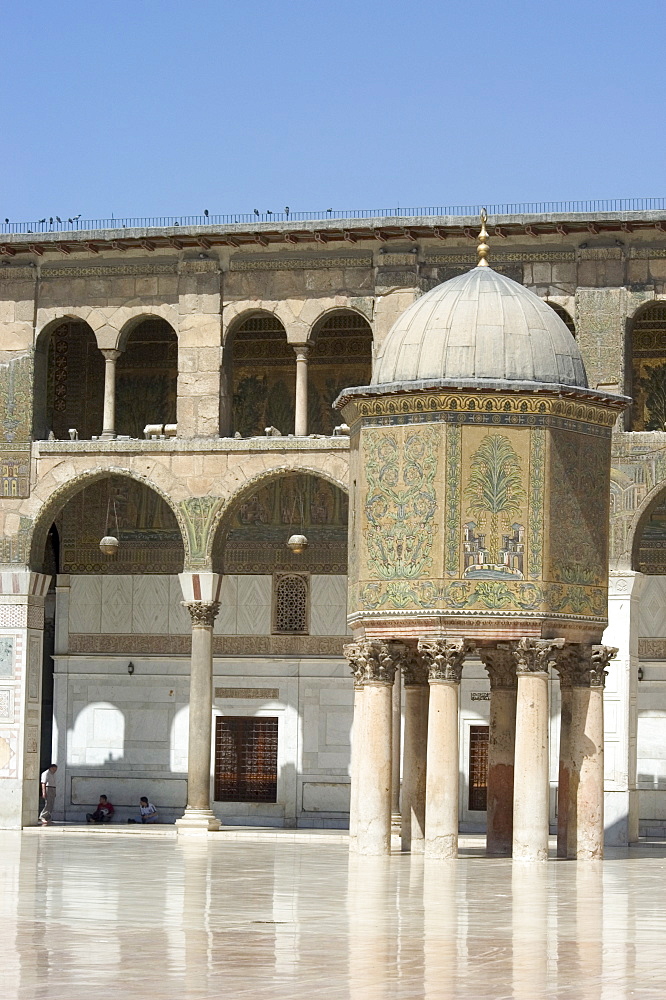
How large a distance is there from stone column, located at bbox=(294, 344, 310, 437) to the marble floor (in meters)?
7.67

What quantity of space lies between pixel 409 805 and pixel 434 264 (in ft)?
26.8

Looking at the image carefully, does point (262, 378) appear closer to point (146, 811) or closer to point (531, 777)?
point (146, 811)

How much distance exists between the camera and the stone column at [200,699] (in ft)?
87.0

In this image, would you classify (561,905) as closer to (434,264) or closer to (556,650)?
(556,650)

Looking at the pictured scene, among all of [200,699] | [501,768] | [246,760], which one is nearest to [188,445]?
[200,699]

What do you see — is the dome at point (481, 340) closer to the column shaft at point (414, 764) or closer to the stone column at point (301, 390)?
the column shaft at point (414, 764)

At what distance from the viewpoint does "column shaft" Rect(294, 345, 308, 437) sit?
1043 inches

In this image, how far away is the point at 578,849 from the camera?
67.1 ft

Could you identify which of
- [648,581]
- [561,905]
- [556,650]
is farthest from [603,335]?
[561,905]

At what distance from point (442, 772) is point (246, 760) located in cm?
1073

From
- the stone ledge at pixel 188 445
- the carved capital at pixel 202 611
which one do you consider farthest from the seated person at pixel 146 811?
the stone ledge at pixel 188 445

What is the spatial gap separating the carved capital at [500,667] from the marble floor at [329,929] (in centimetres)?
208

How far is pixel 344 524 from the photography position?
2967 centimetres

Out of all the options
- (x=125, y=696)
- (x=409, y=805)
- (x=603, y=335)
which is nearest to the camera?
(x=409, y=805)
